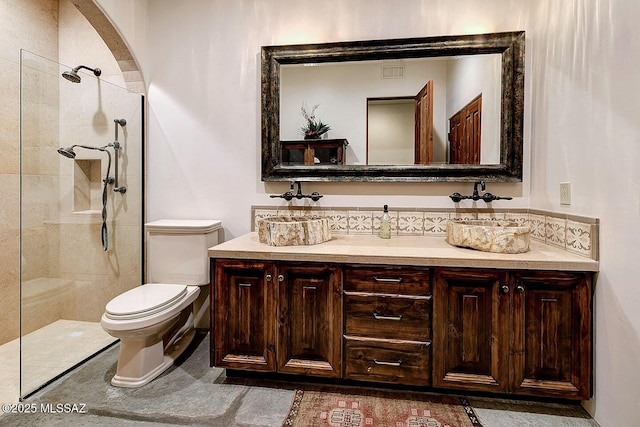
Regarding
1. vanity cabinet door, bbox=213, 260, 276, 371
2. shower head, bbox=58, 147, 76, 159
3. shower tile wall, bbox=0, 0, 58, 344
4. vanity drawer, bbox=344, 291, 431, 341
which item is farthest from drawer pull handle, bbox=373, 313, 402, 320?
shower tile wall, bbox=0, 0, 58, 344

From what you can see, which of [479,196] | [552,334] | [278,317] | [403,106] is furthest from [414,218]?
[278,317]

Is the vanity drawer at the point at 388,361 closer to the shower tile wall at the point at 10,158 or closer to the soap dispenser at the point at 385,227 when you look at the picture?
the soap dispenser at the point at 385,227

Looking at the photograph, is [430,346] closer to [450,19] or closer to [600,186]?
[600,186]

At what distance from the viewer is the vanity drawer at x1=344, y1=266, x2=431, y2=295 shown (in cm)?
174

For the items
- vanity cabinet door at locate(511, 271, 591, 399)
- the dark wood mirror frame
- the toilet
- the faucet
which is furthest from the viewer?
the faucet

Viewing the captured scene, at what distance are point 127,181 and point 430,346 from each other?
7.74 feet

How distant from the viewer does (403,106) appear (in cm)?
230

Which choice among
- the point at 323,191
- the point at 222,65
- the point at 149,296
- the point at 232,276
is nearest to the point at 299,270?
the point at 232,276

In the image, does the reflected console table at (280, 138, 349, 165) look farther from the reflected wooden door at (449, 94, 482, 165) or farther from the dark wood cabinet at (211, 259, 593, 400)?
the dark wood cabinet at (211, 259, 593, 400)

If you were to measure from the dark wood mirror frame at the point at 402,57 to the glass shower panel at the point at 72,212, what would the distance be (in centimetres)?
106

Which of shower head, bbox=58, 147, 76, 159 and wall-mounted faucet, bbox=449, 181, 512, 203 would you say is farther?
shower head, bbox=58, 147, 76, 159

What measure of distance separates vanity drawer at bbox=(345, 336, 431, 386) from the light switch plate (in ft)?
3.50

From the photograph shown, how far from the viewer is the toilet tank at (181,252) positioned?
7.62ft

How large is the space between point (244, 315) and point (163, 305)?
Answer: 0.48m
